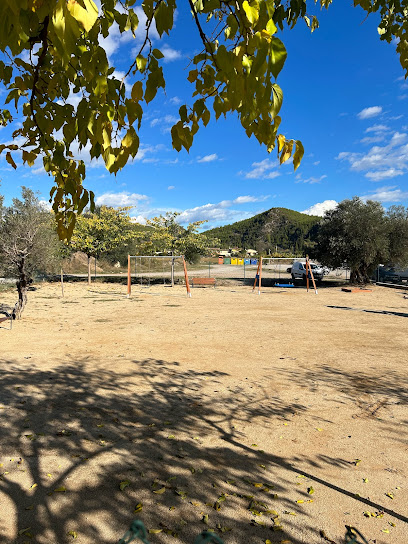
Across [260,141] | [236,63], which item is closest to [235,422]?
[260,141]

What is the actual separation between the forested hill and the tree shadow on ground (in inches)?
5204

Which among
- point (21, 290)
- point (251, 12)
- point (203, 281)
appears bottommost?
point (203, 281)

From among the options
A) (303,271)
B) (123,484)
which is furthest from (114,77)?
(303,271)

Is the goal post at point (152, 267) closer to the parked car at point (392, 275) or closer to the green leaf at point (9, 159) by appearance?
the parked car at point (392, 275)

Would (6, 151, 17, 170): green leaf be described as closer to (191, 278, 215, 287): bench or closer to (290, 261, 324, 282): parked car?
(191, 278, 215, 287): bench

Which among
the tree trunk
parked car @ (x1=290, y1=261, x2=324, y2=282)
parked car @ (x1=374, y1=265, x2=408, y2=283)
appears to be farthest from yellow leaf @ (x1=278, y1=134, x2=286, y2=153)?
parked car @ (x1=290, y1=261, x2=324, y2=282)

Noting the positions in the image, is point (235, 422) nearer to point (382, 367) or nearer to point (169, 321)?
point (382, 367)

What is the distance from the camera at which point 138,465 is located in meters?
3.85

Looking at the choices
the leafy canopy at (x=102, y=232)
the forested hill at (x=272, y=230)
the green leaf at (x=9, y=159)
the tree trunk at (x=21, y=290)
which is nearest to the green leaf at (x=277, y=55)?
the green leaf at (x=9, y=159)

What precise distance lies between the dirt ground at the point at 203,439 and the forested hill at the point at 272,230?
130m

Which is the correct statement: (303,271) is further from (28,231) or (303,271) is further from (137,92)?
(137,92)

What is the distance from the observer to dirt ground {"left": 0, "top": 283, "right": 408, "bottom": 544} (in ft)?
10.1

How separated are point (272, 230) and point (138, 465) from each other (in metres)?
169

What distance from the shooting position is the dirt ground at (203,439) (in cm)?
307
